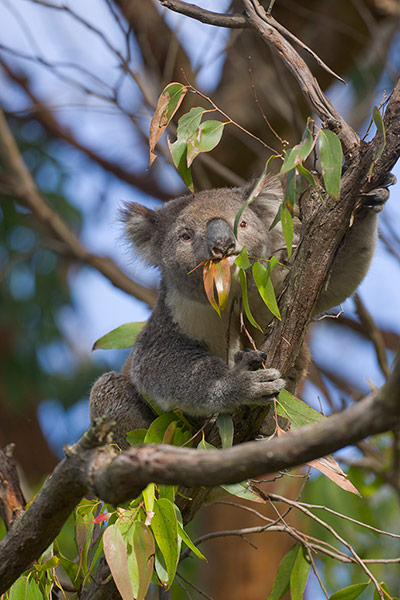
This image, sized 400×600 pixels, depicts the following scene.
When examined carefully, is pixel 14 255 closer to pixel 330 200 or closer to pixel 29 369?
pixel 29 369

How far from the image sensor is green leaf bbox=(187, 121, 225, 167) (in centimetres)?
209

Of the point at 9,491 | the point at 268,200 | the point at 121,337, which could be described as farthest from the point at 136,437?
the point at 268,200

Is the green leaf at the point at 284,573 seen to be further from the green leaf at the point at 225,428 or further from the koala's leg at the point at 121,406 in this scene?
the koala's leg at the point at 121,406

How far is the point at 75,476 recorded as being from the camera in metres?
1.61

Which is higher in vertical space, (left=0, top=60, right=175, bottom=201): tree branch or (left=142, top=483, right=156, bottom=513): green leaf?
(left=0, top=60, right=175, bottom=201): tree branch

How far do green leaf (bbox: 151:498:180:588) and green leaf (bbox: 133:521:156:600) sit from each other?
4 centimetres

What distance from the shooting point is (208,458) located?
121 centimetres

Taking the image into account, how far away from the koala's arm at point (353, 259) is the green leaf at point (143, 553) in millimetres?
1040

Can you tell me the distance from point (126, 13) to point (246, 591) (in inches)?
197

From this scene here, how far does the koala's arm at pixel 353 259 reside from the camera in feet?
8.23

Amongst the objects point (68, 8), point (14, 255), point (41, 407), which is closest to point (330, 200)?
point (68, 8)

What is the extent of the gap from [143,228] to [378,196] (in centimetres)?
131

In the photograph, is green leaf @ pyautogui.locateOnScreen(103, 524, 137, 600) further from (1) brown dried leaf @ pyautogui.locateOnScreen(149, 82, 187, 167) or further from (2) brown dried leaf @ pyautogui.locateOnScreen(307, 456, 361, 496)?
(1) brown dried leaf @ pyautogui.locateOnScreen(149, 82, 187, 167)

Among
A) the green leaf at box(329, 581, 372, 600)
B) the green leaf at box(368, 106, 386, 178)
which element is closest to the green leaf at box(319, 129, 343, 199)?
the green leaf at box(368, 106, 386, 178)
